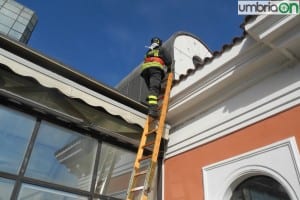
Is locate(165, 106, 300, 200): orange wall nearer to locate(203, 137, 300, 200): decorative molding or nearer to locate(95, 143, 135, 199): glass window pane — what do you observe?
locate(203, 137, 300, 200): decorative molding

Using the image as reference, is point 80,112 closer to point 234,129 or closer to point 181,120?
point 181,120

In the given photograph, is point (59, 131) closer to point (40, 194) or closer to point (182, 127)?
point (40, 194)

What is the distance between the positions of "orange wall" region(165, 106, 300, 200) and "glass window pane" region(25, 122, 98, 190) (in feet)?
3.90

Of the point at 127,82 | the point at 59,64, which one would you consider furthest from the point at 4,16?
the point at 59,64

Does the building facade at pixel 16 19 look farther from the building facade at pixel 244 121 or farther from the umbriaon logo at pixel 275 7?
the umbriaon logo at pixel 275 7

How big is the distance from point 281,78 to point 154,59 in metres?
2.18

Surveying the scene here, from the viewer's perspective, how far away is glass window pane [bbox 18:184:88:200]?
9.96 ft

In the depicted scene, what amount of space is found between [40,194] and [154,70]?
8.30 feet

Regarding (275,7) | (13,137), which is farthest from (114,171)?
(275,7)

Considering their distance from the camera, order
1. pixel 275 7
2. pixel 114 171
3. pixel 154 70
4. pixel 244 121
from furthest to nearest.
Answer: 1. pixel 154 70
2. pixel 114 171
3. pixel 244 121
4. pixel 275 7

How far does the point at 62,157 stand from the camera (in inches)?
140

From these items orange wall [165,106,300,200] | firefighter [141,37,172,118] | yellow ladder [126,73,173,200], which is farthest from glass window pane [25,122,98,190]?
orange wall [165,106,300,200]

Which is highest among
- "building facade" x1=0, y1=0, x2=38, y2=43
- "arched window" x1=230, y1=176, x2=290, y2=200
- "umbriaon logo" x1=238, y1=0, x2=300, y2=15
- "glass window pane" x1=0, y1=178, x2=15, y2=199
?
"building facade" x1=0, y1=0, x2=38, y2=43

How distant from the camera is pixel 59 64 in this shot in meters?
3.38
